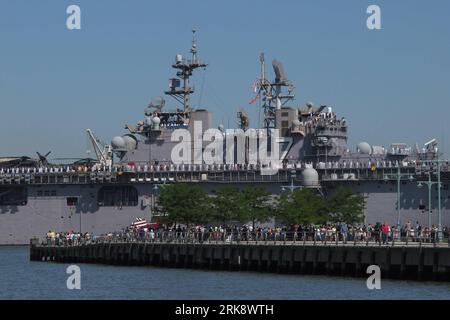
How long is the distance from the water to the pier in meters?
1.24

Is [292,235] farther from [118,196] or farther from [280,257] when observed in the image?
[118,196]

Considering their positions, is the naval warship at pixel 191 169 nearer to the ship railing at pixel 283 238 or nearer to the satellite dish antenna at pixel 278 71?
the satellite dish antenna at pixel 278 71

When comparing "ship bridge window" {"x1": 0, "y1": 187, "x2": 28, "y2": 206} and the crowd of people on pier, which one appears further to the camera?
"ship bridge window" {"x1": 0, "y1": 187, "x2": 28, "y2": 206}

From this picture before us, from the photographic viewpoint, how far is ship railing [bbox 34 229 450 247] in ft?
205

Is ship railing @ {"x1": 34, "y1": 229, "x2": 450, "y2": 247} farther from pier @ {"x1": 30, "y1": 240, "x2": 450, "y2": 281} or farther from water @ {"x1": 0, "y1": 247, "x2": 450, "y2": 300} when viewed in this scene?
water @ {"x1": 0, "y1": 247, "x2": 450, "y2": 300}

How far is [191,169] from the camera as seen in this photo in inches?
4500

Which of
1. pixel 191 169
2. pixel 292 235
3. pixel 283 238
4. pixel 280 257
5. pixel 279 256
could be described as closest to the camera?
pixel 280 257

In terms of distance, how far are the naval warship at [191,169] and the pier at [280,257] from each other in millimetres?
26532

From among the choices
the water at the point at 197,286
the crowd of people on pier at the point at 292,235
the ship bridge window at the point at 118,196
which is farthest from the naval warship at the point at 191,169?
the water at the point at 197,286

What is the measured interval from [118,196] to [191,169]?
791 cm

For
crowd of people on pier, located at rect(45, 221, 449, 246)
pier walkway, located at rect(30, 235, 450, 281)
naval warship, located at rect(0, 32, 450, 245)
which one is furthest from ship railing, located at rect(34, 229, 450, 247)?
naval warship, located at rect(0, 32, 450, 245)

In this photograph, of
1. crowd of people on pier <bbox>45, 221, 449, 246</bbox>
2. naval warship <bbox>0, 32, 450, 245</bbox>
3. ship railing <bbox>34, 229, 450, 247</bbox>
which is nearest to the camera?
ship railing <bbox>34, 229, 450, 247</bbox>

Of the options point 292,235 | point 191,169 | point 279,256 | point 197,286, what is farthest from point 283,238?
point 191,169
